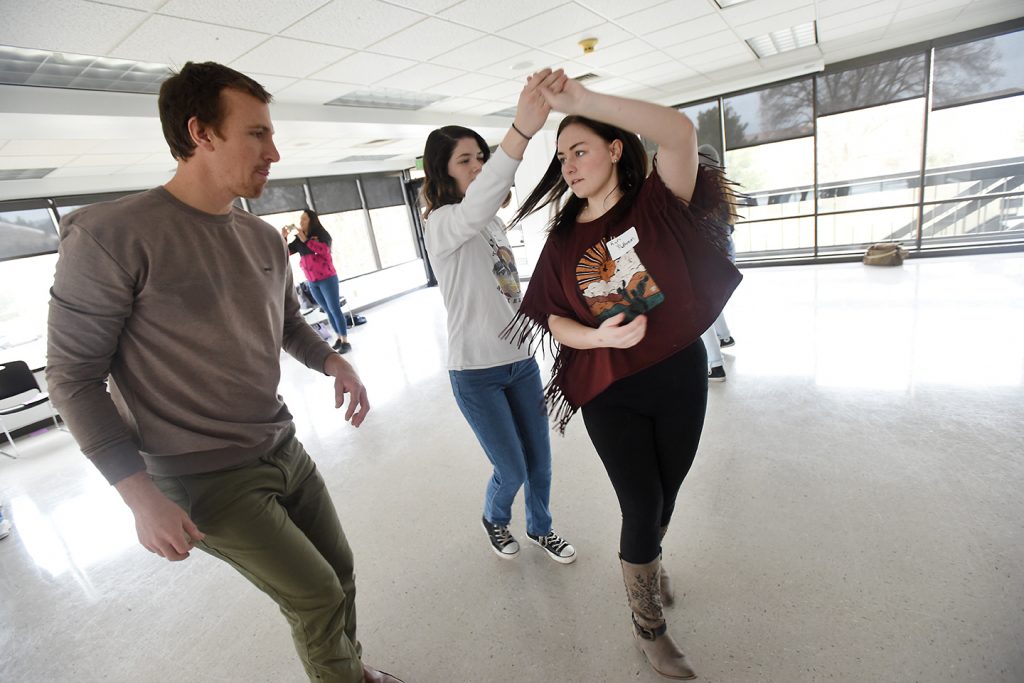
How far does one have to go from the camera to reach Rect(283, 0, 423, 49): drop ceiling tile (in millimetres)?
2957

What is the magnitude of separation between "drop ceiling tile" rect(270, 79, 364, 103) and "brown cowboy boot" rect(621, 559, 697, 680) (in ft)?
14.7

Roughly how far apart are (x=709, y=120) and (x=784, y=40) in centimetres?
223

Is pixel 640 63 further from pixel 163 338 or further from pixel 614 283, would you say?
pixel 163 338

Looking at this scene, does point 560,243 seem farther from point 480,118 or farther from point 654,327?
point 480,118

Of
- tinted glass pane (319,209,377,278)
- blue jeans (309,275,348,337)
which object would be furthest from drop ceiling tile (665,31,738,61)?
tinted glass pane (319,209,377,278)

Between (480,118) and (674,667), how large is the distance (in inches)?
272

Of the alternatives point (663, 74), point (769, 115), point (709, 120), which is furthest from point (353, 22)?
point (769, 115)

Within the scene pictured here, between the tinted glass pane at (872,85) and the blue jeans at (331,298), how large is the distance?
7079 millimetres

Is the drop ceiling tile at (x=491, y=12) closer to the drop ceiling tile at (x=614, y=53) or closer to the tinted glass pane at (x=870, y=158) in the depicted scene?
the drop ceiling tile at (x=614, y=53)

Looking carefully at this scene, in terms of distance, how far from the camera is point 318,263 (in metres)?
6.06

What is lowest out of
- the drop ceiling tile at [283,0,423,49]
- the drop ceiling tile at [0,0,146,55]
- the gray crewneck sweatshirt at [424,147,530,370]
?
the gray crewneck sweatshirt at [424,147,530,370]

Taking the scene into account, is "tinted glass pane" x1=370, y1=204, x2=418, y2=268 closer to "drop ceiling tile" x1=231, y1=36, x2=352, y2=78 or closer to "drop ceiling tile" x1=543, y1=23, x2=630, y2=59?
"drop ceiling tile" x1=231, y1=36, x2=352, y2=78

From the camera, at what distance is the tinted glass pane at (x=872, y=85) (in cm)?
625

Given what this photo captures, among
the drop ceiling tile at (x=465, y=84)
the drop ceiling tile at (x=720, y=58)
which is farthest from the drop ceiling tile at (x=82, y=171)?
the drop ceiling tile at (x=720, y=58)
